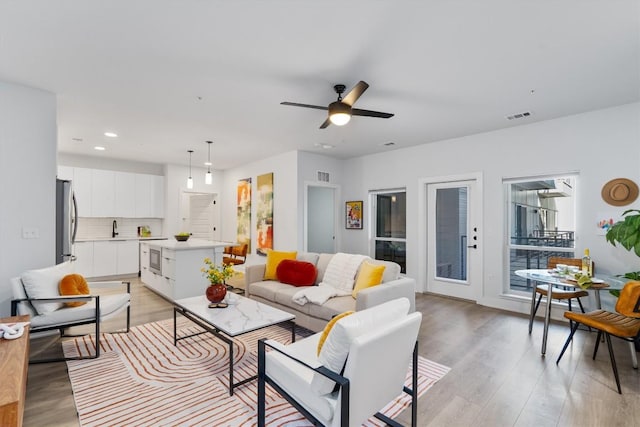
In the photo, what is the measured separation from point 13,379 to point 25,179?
2492 millimetres

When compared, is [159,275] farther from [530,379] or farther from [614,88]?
[614,88]

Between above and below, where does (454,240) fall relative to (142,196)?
below

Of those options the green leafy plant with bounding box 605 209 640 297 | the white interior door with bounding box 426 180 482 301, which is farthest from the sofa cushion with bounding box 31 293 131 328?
the green leafy plant with bounding box 605 209 640 297

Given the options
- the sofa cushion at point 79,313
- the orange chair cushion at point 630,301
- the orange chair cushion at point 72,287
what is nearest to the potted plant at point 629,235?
the orange chair cushion at point 630,301

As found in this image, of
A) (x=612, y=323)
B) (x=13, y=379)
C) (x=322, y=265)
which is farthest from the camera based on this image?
(x=322, y=265)

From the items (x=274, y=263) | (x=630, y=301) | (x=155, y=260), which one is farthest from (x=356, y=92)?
(x=155, y=260)

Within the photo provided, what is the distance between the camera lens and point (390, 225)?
6227 millimetres

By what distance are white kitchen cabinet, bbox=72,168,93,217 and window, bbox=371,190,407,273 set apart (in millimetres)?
5926

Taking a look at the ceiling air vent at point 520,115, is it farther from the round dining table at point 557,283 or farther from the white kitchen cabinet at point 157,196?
the white kitchen cabinet at point 157,196

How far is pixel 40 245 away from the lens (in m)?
3.32

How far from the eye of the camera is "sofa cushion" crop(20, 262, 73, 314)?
2.77 meters

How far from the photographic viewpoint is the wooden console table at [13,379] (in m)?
1.43

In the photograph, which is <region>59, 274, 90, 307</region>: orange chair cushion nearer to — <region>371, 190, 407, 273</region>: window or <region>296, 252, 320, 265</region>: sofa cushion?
<region>296, 252, 320, 265</region>: sofa cushion

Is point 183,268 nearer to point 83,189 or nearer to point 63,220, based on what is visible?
point 63,220
